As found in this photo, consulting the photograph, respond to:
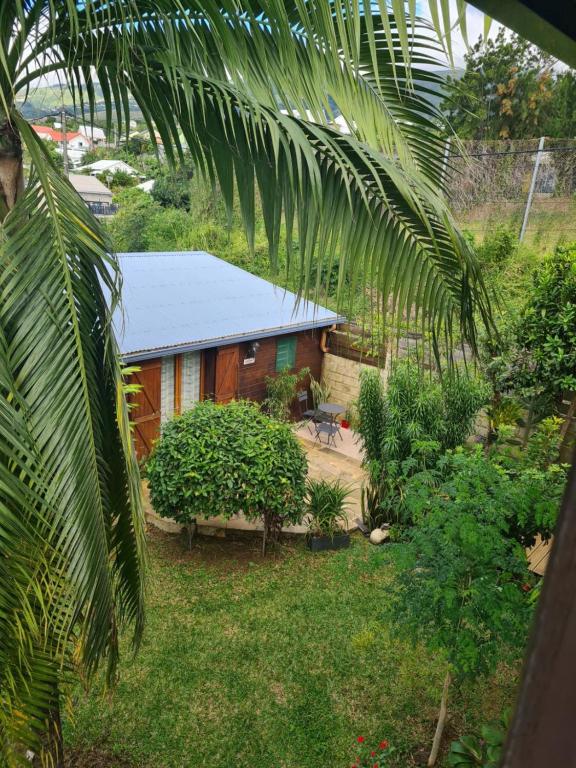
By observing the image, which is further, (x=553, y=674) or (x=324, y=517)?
(x=324, y=517)

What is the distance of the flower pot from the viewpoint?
7652 mm

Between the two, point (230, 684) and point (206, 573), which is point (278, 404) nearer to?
point (206, 573)

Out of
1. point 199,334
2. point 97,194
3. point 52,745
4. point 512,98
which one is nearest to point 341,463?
point 199,334

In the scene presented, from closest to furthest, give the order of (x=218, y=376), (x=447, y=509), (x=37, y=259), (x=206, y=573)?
(x=37, y=259) < (x=447, y=509) < (x=206, y=573) < (x=218, y=376)

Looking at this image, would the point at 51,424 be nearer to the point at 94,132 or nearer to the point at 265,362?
the point at 94,132

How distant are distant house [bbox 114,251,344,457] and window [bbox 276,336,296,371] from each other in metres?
0.02

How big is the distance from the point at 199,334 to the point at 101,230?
6.99 meters

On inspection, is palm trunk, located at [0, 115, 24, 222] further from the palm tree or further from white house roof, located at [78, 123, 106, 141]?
white house roof, located at [78, 123, 106, 141]

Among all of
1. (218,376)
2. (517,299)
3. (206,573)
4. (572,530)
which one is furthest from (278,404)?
(572,530)

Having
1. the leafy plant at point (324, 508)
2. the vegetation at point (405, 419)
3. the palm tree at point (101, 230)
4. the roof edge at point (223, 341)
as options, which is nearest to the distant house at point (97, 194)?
the roof edge at point (223, 341)

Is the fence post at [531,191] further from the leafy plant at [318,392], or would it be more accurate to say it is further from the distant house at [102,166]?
the distant house at [102,166]

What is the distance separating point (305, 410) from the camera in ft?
40.9

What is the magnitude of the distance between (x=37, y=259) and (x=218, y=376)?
8.20 m

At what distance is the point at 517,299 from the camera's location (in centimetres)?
1212
